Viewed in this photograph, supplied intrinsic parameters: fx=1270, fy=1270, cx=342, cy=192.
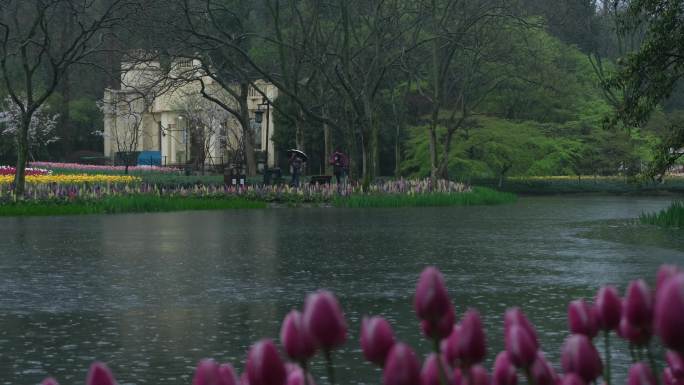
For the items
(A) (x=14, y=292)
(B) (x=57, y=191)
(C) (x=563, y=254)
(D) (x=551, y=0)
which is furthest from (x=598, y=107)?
(A) (x=14, y=292)

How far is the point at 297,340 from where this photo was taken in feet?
9.32

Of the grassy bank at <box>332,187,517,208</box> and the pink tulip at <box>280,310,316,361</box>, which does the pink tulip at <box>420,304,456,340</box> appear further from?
the grassy bank at <box>332,187,517,208</box>

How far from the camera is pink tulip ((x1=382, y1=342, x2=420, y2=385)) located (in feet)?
8.41

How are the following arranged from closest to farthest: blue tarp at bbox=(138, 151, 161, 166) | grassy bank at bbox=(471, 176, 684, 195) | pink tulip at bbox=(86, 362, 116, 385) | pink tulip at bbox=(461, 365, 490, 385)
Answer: pink tulip at bbox=(86, 362, 116, 385), pink tulip at bbox=(461, 365, 490, 385), grassy bank at bbox=(471, 176, 684, 195), blue tarp at bbox=(138, 151, 161, 166)

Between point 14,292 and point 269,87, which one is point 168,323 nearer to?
point 14,292

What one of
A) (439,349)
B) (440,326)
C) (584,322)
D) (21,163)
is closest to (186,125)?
(21,163)

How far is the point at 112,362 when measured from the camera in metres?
9.16

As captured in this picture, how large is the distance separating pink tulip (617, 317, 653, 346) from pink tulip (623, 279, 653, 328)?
0.08 metres

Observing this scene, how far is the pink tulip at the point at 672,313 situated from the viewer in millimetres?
2238

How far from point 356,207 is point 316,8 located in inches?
358

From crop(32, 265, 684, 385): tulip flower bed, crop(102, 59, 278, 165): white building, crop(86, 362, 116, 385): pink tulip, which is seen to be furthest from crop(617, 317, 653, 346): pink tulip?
crop(102, 59, 278, 165): white building

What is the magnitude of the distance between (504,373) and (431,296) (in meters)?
0.27

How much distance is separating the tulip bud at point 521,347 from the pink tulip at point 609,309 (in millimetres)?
406

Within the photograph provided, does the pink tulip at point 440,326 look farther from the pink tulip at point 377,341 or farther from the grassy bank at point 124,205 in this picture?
the grassy bank at point 124,205
